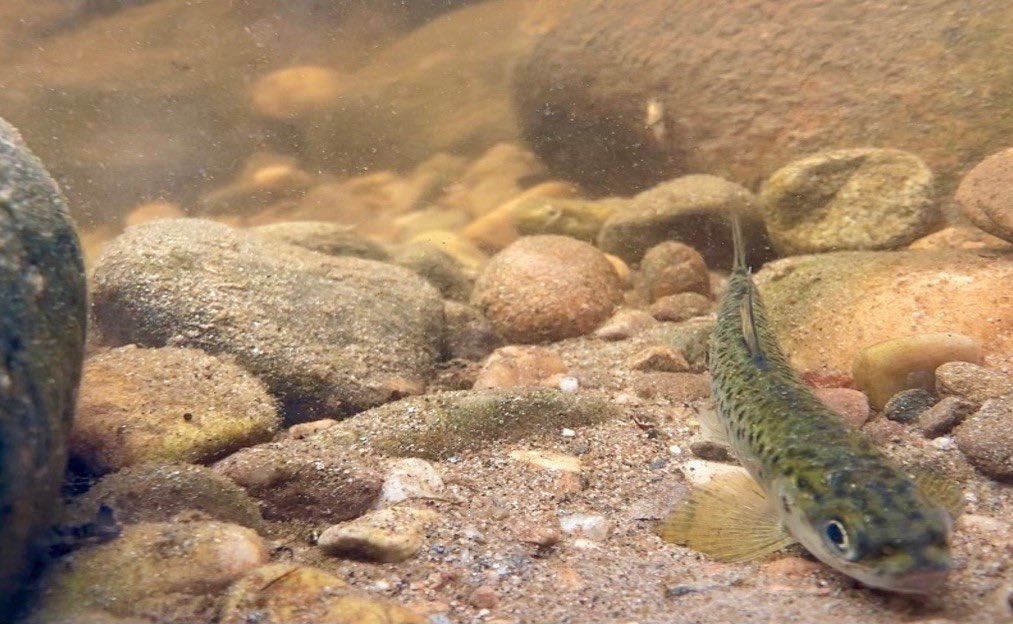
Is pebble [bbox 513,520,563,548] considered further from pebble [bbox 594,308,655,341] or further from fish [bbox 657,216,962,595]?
pebble [bbox 594,308,655,341]

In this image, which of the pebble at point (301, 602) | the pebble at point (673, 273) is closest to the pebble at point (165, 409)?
the pebble at point (301, 602)

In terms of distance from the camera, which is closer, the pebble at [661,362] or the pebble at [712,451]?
the pebble at [712,451]

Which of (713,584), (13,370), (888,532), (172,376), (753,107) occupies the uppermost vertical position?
(753,107)

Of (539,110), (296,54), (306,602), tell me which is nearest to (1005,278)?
(306,602)

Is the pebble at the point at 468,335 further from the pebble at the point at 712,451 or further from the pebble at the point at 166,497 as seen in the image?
the pebble at the point at 166,497

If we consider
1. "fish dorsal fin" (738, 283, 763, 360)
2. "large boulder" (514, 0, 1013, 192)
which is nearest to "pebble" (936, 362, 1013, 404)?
"fish dorsal fin" (738, 283, 763, 360)

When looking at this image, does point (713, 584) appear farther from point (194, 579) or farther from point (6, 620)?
point (6, 620)
